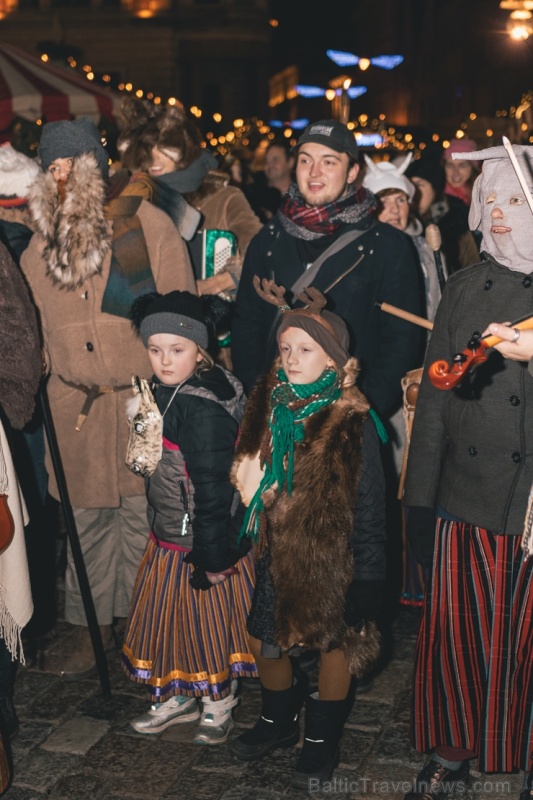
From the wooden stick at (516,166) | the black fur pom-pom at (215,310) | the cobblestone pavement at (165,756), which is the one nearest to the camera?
the wooden stick at (516,166)

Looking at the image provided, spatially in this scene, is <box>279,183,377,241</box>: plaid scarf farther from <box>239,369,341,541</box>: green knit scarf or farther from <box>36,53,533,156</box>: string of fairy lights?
<box>36,53,533,156</box>: string of fairy lights

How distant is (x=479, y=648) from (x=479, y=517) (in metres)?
0.47

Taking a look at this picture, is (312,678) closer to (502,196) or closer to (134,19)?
(502,196)

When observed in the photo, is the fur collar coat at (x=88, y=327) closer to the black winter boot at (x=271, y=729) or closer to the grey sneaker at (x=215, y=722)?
the grey sneaker at (x=215, y=722)

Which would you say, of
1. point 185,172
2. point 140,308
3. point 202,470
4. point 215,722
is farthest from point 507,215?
point 185,172

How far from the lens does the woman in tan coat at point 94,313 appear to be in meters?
4.29

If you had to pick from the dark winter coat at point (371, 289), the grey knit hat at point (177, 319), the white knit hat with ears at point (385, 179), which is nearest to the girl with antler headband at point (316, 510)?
the grey knit hat at point (177, 319)

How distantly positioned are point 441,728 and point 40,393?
2.23m

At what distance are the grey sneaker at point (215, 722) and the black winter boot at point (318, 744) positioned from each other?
424 mm

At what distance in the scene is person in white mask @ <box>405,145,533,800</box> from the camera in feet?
10.4

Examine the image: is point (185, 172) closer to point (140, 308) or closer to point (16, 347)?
point (140, 308)

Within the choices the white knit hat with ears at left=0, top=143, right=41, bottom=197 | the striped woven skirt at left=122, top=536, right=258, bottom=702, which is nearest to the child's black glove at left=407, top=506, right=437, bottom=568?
the striped woven skirt at left=122, top=536, right=258, bottom=702

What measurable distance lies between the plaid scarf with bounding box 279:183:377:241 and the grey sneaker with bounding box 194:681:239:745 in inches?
82.0

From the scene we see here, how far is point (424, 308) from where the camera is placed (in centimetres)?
526
